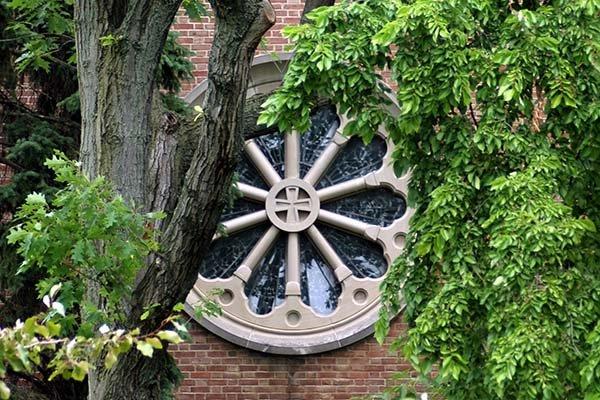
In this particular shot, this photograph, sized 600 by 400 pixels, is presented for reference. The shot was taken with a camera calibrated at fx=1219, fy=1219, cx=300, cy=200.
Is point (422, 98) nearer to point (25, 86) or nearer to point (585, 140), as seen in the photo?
point (585, 140)

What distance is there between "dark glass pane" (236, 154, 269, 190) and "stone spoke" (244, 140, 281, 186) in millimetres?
111

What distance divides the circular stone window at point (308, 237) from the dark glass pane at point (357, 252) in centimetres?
1

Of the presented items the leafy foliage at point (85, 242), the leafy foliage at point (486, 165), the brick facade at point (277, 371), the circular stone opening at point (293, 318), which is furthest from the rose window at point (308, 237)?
the leafy foliage at point (85, 242)

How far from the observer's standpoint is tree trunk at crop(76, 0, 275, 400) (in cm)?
786

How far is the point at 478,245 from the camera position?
745cm

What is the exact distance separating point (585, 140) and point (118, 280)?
9.78 ft

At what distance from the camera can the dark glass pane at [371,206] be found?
13.7m

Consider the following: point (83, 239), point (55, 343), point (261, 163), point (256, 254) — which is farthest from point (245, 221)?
point (55, 343)

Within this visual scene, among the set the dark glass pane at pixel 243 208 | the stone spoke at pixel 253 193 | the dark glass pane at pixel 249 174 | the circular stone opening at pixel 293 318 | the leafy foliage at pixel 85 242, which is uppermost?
the dark glass pane at pixel 249 174

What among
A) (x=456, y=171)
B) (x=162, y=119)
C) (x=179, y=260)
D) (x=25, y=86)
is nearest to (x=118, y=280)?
(x=179, y=260)

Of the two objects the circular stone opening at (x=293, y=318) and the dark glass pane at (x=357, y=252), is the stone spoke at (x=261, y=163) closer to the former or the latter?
the dark glass pane at (x=357, y=252)

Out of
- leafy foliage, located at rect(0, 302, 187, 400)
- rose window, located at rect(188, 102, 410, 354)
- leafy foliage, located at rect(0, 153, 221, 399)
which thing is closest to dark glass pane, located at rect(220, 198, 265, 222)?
rose window, located at rect(188, 102, 410, 354)

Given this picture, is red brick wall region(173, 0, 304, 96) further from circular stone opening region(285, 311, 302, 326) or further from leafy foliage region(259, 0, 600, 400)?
leafy foliage region(259, 0, 600, 400)

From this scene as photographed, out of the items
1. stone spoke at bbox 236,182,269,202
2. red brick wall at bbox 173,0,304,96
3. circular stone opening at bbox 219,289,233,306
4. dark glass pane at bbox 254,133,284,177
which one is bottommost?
circular stone opening at bbox 219,289,233,306
